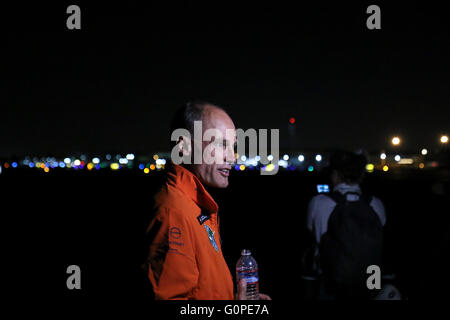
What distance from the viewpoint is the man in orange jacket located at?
2062 mm

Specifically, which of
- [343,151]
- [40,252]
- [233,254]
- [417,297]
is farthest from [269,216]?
[417,297]

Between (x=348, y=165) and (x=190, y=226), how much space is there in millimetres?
2634

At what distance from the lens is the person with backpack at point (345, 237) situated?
3.84 meters

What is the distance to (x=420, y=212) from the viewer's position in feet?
64.4

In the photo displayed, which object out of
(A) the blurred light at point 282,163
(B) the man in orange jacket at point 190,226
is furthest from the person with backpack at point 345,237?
(A) the blurred light at point 282,163

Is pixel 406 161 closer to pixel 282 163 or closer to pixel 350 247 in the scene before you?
pixel 282 163

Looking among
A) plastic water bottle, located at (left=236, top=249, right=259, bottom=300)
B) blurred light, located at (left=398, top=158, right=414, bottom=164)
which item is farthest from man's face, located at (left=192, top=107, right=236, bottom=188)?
blurred light, located at (left=398, top=158, right=414, bottom=164)

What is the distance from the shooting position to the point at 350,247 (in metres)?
3.85

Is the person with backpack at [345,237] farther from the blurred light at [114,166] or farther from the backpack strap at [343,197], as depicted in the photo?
the blurred light at [114,166]

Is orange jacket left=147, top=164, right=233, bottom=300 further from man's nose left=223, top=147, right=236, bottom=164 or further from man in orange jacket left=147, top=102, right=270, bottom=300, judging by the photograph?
man's nose left=223, top=147, right=236, bottom=164

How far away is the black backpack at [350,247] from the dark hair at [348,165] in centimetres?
28

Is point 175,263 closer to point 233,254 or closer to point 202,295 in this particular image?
point 202,295

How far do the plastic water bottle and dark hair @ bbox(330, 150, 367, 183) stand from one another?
1.58 meters

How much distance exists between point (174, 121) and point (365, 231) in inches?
96.6
